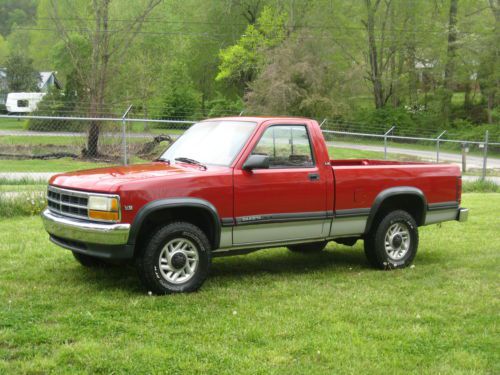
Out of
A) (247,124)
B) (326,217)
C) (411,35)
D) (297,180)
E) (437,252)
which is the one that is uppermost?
(411,35)

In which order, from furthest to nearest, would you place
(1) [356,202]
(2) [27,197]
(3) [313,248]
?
(2) [27,197] → (3) [313,248] → (1) [356,202]

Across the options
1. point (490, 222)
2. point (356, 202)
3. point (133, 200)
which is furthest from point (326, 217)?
point (490, 222)

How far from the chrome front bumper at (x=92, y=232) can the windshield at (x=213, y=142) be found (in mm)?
1417

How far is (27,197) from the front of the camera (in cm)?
1047

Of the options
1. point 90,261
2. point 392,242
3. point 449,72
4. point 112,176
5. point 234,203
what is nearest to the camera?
point 112,176

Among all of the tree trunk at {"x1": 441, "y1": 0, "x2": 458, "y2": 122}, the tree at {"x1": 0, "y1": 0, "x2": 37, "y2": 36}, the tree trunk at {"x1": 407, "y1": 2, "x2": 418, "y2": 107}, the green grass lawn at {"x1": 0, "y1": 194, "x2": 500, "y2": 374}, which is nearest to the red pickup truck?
the green grass lawn at {"x1": 0, "y1": 194, "x2": 500, "y2": 374}

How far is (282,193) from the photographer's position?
6.55 m

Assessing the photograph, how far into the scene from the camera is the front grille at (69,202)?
581cm

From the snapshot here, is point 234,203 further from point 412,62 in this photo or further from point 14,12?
point 14,12

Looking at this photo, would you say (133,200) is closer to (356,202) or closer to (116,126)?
(356,202)

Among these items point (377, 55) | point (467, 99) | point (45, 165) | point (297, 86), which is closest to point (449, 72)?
point (467, 99)

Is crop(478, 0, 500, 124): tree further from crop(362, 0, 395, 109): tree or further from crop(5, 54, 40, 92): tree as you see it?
crop(5, 54, 40, 92): tree

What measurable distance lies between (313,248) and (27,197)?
16.8ft

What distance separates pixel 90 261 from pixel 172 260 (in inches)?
53.6
